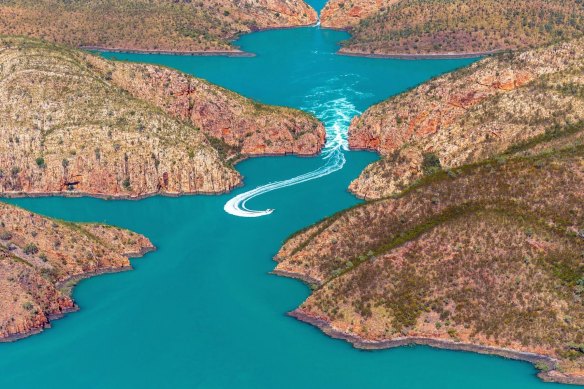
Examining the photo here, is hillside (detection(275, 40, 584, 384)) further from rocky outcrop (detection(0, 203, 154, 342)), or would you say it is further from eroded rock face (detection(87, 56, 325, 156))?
eroded rock face (detection(87, 56, 325, 156))

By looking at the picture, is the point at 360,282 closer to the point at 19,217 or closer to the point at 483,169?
the point at 483,169

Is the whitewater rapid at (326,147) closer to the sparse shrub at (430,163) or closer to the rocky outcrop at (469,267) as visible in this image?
the sparse shrub at (430,163)

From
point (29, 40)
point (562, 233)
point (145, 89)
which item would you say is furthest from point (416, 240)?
point (29, 40)

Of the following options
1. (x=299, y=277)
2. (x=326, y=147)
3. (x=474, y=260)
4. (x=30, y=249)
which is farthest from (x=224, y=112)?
(x=474, y=260)

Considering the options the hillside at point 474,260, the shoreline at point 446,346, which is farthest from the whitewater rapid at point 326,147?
the shoreline at point 446,346

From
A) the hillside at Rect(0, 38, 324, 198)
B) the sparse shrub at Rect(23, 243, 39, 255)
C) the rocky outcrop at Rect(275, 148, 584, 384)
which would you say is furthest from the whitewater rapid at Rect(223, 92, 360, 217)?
the sparse shrub at Rect(23, 243, 39, 255)

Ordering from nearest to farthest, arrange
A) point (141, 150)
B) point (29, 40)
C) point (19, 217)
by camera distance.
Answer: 1. point (19, 217)
2. point (141, 150)
3. point (29, 40)
